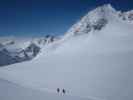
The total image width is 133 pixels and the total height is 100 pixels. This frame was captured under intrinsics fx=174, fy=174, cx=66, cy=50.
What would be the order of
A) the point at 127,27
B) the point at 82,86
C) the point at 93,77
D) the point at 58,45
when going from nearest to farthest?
the point at 82,86 → the point at 93,77 → the point at 127,27 → the point at 58,45

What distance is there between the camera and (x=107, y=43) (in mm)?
75312

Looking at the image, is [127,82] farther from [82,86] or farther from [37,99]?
[37,99]

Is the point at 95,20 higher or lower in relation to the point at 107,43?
higher

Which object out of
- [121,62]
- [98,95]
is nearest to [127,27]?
[121,62]

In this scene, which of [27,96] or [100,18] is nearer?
[27,96]

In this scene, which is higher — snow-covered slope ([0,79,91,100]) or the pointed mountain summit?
the pointed mountain summit

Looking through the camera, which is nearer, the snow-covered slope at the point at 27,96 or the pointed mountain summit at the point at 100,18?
the snow-covered slope at the point at 27,96

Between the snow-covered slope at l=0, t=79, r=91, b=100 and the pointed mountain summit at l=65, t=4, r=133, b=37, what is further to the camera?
the pointed mountain summit at l=65, t=4, r=133, b=37

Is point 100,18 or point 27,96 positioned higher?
point 100,18

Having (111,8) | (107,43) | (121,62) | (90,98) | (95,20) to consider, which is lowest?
(90,98)

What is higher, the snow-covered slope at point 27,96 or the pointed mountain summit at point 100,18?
the pointed mountain summit at point 100,18

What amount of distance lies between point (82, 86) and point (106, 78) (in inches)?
220

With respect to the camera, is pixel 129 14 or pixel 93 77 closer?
pixel 93 77

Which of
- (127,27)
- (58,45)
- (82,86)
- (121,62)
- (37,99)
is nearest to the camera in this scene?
(37,99)
